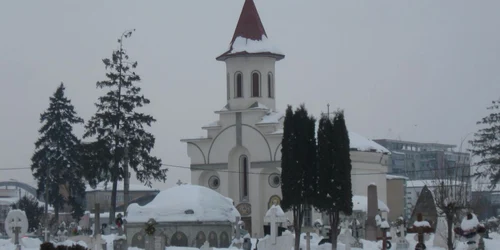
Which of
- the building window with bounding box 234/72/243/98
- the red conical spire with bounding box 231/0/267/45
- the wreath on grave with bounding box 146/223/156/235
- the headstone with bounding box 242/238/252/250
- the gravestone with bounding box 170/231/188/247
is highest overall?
the red conical spire with bounding box 231/0/267/45

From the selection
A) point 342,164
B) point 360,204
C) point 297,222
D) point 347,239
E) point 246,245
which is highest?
point 342,164

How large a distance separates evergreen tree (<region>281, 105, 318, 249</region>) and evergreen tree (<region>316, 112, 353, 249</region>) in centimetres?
30

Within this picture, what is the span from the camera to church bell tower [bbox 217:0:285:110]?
208 ft

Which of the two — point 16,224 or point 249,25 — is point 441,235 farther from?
point 249,25

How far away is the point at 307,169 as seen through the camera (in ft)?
126

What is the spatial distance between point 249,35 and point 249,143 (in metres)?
6.80

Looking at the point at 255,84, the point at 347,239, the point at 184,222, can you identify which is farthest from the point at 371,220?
the point at 255,84

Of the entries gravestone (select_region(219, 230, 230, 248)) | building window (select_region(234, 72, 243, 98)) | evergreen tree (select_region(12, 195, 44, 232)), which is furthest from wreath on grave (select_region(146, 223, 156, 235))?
evergreen tree (select_region(12, 195, 44, 232))

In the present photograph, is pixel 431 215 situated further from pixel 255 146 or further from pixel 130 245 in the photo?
pixel 130 245

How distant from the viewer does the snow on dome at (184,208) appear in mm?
46438

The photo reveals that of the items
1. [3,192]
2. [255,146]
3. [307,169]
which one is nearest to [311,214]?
[255,146]

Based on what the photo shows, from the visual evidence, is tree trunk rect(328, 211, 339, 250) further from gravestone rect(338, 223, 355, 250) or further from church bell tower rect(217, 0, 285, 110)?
church bell tower rect(217, 0, 285, 110)

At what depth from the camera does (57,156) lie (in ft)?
207

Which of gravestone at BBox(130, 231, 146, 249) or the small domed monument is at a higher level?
the small domed monument
